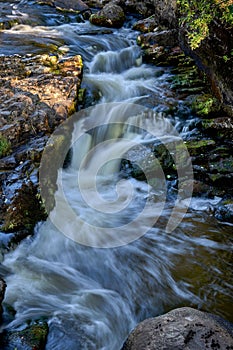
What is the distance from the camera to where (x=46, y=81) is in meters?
7.82

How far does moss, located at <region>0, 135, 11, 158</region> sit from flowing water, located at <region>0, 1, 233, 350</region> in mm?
1085

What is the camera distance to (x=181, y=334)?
3.14 meters

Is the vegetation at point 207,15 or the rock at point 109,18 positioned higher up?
the rock at point 109,18

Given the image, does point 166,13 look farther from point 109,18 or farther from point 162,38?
point 109,18

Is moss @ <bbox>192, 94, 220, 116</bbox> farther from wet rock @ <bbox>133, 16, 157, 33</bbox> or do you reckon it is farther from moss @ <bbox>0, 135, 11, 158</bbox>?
wet rock @ <bbox>133, 16, 157, 33</bbox>

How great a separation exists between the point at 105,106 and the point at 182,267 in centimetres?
501

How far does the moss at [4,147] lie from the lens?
6066mm

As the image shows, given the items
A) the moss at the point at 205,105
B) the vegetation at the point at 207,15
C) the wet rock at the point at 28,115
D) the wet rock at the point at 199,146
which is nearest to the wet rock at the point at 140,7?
the wet rock at the point at 28,115

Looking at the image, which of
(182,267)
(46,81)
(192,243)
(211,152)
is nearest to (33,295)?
(182,267)

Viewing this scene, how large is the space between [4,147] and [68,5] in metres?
11.8

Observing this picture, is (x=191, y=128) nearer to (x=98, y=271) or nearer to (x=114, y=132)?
(x=114, y=132)

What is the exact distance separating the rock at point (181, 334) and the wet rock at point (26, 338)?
0.93m

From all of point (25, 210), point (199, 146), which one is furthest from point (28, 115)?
point (199, 146)

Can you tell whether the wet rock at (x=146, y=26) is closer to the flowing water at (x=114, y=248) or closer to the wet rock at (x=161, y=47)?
the wet rock at (x=161, y=47)
